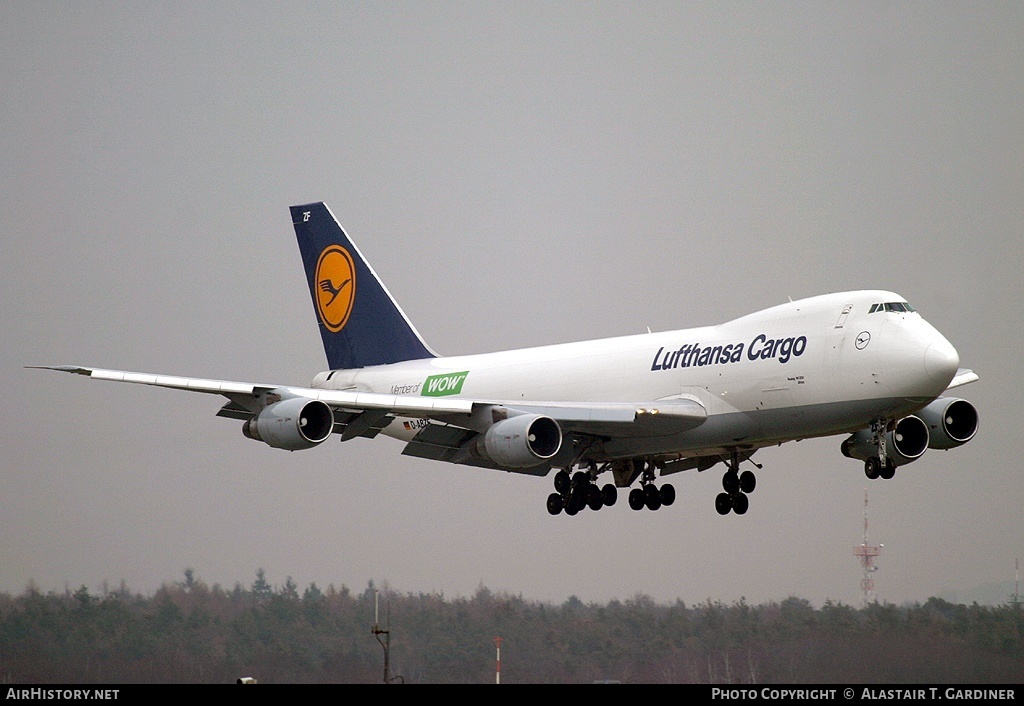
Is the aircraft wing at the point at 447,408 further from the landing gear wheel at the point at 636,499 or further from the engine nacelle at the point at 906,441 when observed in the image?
the engine nacelle at the point at 906,441

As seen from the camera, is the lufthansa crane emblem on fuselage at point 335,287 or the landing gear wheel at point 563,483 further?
the lufthansa crane emblem on fuselage at point 335,287

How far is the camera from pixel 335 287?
4512cm

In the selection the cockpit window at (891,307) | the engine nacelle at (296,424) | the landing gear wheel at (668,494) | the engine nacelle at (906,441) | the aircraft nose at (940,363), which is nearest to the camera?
the aircraft nose at (940,363)

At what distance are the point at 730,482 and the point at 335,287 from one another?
15.1 metres

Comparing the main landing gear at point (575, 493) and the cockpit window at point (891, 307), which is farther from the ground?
the cockpit window at point (891, 307)

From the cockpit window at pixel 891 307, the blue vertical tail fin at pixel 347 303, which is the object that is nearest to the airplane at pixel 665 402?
the cockpit window at pixel 891 307

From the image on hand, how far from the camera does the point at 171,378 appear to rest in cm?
3419

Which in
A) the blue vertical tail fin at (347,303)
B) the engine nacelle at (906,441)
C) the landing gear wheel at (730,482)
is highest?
the blue vertical tail fin at (347,303)

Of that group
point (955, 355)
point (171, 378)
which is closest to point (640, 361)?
point (955, 355)

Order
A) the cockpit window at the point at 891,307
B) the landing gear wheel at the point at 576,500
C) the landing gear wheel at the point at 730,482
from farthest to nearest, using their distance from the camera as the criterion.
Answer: the landing gear wheel at the point at 576,500
the landing gear wheel at the point at 730,482
the cockpit window at the point at 891,307

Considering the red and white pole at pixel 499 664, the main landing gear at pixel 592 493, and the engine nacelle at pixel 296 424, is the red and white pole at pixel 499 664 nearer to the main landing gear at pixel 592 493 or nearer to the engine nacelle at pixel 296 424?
the main landing gear at pixel 592 493

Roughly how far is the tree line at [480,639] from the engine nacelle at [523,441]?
25.2 ft

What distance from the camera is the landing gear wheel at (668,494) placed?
38.2 meters
